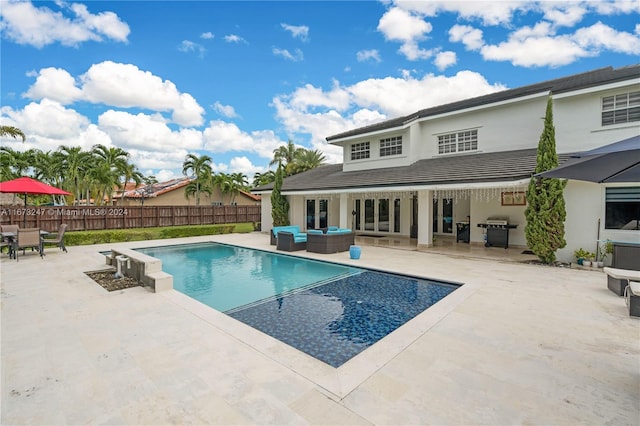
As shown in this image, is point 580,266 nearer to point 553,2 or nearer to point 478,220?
point 478,220

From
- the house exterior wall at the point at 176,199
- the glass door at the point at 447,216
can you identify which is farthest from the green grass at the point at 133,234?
the house exterior wall at the point at 176,199

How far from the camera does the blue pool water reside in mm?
5457

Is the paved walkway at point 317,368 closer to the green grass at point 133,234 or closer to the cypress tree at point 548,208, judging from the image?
the cypress tree at point 548,208

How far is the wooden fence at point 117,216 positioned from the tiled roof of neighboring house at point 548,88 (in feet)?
48.6

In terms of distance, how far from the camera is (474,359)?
4184mm

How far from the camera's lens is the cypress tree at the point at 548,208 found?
10586 millimetres

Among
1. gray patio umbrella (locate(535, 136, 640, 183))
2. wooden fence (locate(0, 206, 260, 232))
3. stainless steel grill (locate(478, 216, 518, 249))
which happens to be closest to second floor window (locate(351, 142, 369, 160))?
stainless steel grill (locate(478, 216, 518, 249))

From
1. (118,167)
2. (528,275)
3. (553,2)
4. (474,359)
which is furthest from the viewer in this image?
(118,167)

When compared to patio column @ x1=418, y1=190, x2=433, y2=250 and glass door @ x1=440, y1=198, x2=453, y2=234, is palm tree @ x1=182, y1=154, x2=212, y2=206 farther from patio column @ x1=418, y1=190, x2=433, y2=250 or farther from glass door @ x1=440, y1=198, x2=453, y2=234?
patio column @ x1=418, y1=190, x2=433, y2=250

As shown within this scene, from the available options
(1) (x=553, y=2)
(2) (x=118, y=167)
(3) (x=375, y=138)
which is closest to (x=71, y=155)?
(2) (x=118, y=167)

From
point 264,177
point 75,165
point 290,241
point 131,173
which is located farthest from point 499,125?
point 75,165

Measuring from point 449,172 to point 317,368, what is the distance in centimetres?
1188

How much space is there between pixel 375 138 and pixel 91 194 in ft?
110

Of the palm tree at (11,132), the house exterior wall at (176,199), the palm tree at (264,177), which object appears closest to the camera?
the palm tree at (11,132)
